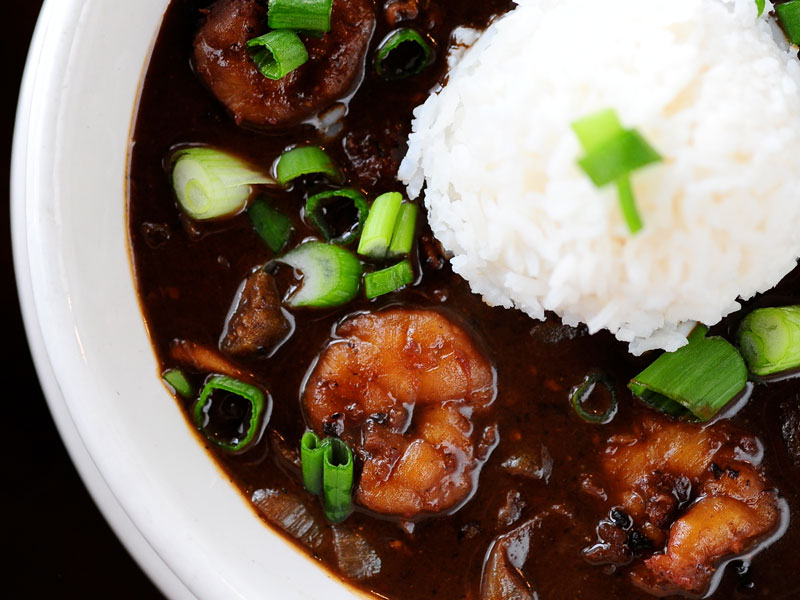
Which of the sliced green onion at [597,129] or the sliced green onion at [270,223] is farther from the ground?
the sliced green onion at [597,129]

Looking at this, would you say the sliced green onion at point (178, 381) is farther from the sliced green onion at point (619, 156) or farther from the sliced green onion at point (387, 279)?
the sliced green onion at point (619, 156)

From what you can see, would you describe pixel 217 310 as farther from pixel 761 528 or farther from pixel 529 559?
pixel 761 528

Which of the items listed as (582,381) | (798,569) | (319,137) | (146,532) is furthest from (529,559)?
(319,137)

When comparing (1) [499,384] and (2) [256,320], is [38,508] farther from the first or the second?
(1) [499,384]


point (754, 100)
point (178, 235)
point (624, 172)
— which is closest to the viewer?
point (624, 172)

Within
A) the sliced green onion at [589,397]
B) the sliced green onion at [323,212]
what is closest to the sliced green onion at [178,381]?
the sliced green onion at [323,212]

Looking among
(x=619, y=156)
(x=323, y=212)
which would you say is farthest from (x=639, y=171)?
(x=323, y=212)
